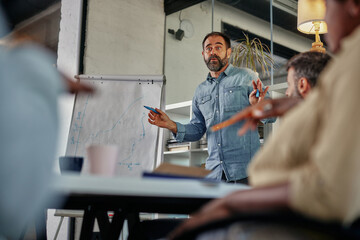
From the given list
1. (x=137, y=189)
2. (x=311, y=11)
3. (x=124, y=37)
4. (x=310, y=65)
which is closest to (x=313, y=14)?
(x=311, y=11)

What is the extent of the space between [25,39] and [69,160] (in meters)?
0.74

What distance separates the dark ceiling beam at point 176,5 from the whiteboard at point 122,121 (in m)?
2.45

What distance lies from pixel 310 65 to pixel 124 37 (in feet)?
12.8

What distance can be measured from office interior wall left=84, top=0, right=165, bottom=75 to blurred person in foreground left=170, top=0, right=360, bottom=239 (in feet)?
13.3

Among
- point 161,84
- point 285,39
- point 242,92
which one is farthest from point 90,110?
point 285,39

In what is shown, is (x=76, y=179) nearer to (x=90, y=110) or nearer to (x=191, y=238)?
(x=191, y=238)

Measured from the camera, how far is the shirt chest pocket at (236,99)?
2893mm

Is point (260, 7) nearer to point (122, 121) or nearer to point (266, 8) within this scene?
point (266, 8)

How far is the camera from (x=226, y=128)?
2.84m

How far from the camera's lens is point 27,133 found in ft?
1.93

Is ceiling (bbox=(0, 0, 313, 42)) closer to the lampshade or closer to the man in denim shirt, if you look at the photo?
the lampshade

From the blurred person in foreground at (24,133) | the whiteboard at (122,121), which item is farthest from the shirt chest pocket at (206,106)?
the blurred person in foreground at (24,133)

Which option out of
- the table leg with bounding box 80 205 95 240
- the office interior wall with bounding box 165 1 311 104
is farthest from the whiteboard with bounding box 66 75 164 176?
the office interior wall with bounding box 165 1 311 104

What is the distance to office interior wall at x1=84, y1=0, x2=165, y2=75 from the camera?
15.8ft
